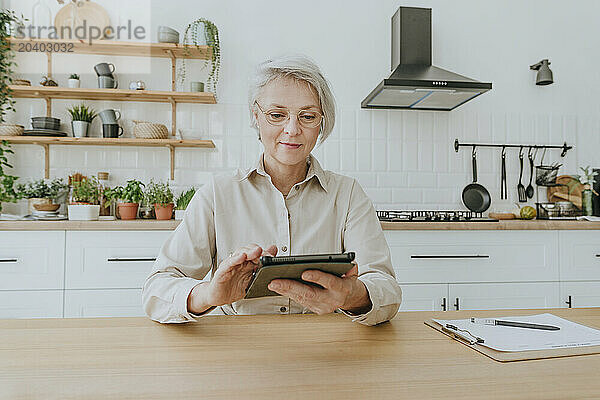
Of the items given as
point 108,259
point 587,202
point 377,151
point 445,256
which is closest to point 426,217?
point 445,256

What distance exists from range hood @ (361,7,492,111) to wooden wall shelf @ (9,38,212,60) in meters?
1.16

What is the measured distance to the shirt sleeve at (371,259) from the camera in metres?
1.09

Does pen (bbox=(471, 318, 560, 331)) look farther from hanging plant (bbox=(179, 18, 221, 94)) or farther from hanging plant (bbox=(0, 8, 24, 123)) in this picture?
hanging plant (bbox=(0, 8, 24, 123))

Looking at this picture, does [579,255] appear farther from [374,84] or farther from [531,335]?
[531,335]

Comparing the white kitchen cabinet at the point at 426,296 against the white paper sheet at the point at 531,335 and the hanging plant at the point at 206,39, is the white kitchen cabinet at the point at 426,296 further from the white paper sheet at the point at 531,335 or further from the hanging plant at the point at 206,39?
the hanging plant at the point at 206,39

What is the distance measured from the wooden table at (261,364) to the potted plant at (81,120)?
7.30 feet

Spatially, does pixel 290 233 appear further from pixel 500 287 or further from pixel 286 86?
pixel 500 287

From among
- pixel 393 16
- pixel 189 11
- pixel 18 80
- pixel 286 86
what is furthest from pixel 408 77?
pixel 18 80

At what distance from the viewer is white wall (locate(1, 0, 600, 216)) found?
10.8ft

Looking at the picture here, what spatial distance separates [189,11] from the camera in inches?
131

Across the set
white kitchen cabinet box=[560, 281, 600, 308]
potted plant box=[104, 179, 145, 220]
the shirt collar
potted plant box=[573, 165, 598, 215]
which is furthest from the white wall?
the shirt collar

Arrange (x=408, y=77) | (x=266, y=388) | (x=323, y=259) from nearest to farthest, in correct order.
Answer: (x=266, y=388) < (x=323, y=259) < (x=408, y=77)

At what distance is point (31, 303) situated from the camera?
2.53m

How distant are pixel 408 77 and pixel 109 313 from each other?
7.02ft
